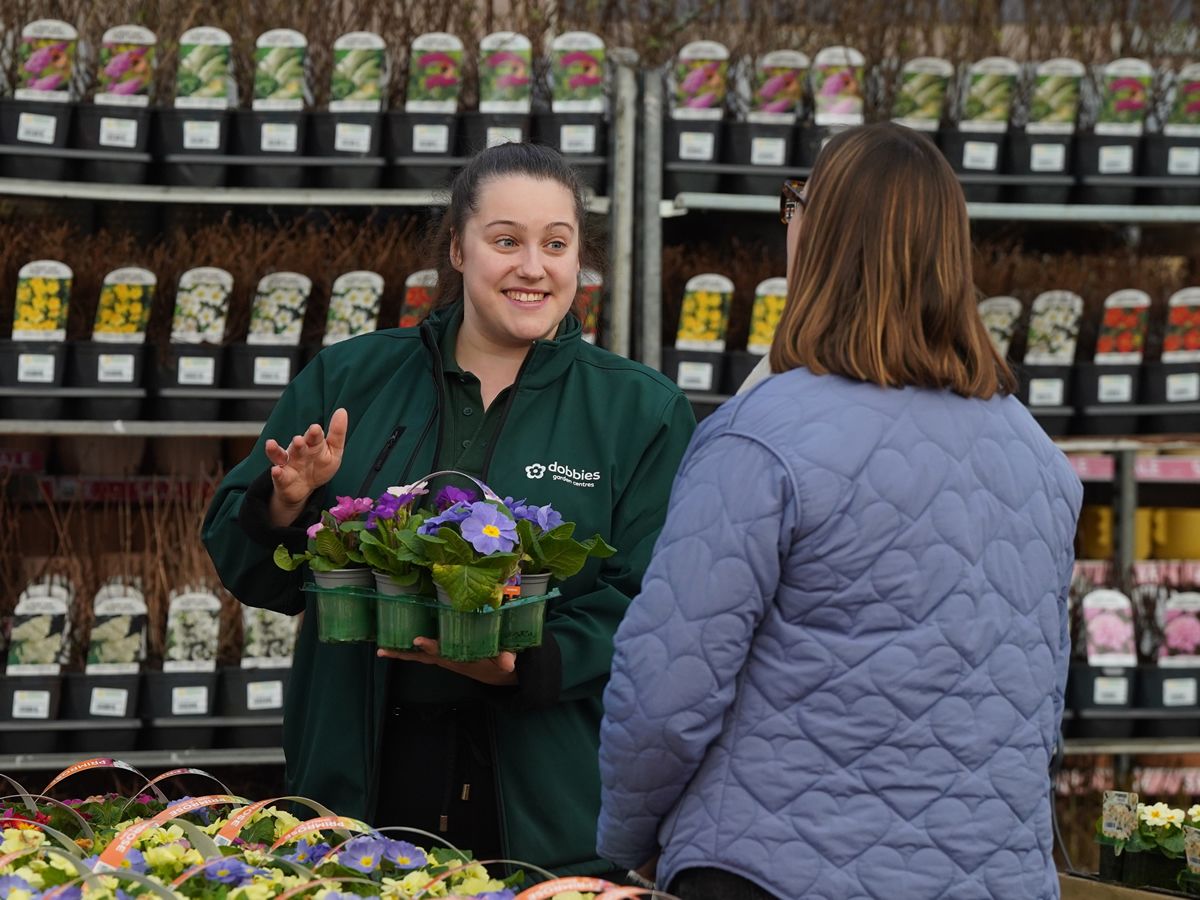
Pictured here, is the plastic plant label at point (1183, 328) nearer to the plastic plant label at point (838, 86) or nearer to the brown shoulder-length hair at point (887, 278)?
the plastic plant label at point (838, 86)

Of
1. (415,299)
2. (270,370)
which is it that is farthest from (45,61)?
(415,299)

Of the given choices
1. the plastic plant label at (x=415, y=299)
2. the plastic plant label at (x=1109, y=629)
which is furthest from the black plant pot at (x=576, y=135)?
the plastic plant label at (x=1109, y=629)

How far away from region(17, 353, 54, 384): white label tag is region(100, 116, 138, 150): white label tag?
1.80ft

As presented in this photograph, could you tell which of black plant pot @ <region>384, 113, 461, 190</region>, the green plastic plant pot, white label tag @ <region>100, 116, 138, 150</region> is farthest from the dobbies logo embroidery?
white label tag @ <region>100, 116, 138, 150</region>

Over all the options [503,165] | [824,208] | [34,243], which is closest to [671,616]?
[824,208]

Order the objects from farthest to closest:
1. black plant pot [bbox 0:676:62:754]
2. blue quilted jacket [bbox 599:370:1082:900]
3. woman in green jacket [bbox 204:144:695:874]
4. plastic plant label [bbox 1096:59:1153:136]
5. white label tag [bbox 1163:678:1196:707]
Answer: plastic plant label [bbox 1096:59:1153:136] → white label tag [bbox 1163:678:1196:707] → black plant pot [bbox 0:676:62:754] → woman in green jacket [bbox 204:144:695:874] → blue quilted jacket [bbox 599:370:1082:900]

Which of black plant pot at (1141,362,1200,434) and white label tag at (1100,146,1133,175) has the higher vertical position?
white label tag at (1100,146,1133,175)

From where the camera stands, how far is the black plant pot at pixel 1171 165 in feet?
13.6

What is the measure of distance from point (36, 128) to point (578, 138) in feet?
4.35

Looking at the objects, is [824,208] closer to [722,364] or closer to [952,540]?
[952,540]

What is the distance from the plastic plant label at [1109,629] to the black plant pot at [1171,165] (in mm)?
1091

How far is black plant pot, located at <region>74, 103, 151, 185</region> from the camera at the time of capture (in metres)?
3.80

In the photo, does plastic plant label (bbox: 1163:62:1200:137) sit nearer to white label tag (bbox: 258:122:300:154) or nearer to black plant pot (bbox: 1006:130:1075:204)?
black plant pot (bbox: 1006:130:1075:204)

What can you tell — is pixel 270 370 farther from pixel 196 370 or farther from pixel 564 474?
pixel 564 474
